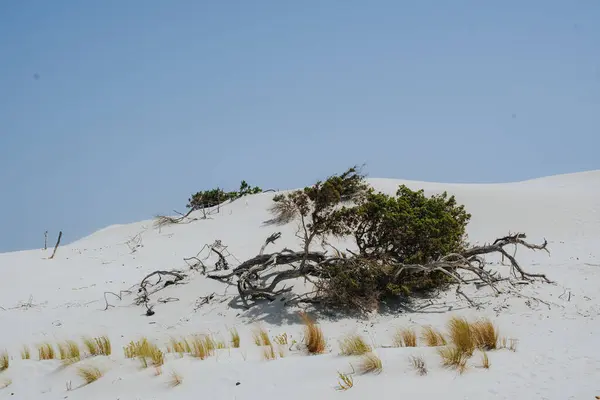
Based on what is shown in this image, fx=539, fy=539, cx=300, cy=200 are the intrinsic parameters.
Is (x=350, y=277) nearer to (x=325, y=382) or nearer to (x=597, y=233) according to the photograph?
(x=325, y=382)

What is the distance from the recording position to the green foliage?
25769mm

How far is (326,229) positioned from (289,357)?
17.1ft

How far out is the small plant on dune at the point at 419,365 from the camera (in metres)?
6.29

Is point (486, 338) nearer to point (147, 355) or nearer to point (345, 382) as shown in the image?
point (345, 382)

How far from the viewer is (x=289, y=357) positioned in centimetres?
738

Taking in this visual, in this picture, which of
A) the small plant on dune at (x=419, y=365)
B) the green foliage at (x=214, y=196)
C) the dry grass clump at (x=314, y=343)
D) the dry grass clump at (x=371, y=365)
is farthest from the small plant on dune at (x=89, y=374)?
the green foliage at (x=214, y=196)

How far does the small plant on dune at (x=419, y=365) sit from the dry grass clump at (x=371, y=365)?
0.40m

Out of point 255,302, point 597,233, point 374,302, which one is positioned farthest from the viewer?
point 597,233

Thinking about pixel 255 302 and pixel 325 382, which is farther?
pixel 255 302

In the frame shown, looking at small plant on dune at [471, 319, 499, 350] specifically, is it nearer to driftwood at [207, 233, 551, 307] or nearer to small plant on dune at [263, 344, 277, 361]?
small plant on dune at [263, 344, 277, 361]

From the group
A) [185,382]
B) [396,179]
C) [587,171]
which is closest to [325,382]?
[185,382]

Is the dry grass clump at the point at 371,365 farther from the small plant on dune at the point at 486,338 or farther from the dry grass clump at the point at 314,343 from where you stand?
the small plant on dune at the point at 486,338

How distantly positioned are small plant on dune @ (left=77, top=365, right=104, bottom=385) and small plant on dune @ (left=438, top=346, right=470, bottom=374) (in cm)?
463

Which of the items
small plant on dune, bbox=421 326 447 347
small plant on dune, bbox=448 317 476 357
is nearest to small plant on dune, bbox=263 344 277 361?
small plant on dune, bbox=421 326 447 347
